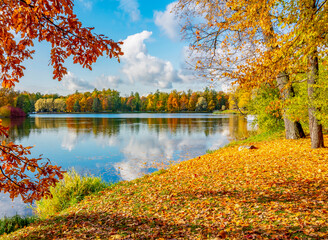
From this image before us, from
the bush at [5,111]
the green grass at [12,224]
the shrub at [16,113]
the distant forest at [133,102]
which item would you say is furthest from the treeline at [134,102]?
the green grass at [12,224]

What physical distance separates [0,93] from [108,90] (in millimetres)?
66505

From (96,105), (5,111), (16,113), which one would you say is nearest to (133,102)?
(96,105)

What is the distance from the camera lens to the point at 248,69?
24.2ft

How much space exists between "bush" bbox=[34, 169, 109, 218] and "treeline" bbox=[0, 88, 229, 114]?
320 feet

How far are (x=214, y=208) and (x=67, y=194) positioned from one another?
5.47m

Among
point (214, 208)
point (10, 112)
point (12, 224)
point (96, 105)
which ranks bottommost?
point (12, 224)

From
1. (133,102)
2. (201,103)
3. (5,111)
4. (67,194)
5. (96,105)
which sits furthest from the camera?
(133,102)

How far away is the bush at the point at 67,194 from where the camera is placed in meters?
7.22

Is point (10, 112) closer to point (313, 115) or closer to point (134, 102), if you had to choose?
point (134, 102)

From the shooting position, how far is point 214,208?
15.1 feet

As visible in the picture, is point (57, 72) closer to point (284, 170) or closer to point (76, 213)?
point (76, 213)

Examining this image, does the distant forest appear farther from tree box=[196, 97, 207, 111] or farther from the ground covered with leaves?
the ground covered with leaves

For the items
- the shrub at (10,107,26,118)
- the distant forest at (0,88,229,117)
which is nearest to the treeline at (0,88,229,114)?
the distant forest at (0,88,229,117)

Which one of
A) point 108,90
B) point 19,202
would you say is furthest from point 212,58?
point 108,90
